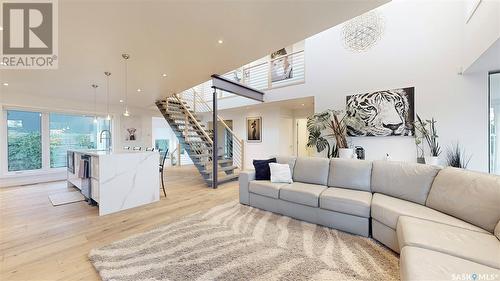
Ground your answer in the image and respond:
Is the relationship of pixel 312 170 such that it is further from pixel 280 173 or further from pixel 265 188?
pixel 265 188

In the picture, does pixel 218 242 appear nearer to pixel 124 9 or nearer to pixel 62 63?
pixel 124 9

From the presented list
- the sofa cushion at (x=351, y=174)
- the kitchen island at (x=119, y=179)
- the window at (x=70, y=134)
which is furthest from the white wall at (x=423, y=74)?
the window at (x=70, y=134)

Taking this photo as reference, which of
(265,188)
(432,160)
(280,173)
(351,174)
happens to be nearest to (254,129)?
(280,173)

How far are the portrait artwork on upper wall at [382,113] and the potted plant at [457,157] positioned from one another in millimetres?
658

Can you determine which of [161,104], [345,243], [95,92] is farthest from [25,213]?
[345,243]

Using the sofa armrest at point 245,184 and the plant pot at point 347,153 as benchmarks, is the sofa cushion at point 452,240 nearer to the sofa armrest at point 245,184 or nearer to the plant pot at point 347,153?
the sofa armrest at point 245,184

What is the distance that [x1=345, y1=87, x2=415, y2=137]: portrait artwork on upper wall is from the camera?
418 cm

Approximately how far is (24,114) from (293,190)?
23.5 ft

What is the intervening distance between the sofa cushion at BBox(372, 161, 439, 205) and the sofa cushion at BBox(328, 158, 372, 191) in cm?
9

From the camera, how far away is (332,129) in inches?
190

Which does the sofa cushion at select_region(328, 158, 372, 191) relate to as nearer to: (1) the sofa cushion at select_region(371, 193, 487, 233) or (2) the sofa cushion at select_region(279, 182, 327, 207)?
(2) the sofa cushion at select_region(279, 182, 327, 207)

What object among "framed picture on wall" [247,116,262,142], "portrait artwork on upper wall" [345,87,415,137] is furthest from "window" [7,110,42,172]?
"portrait artwork on upper wall" [345,87,415,137]

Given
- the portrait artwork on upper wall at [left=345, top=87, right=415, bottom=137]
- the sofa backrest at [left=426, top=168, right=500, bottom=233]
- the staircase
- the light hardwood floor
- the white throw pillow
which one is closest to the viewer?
the sofa backrest at [left=426, top=168, right=500, bottom=233]

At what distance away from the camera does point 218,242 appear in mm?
2303
